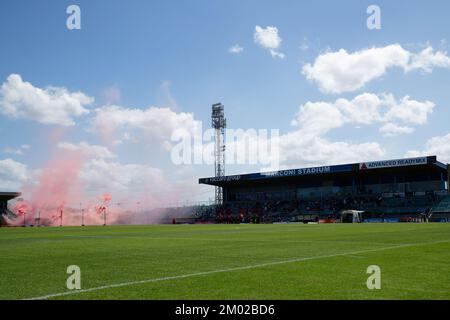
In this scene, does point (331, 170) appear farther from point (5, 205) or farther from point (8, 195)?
point (5, 205)

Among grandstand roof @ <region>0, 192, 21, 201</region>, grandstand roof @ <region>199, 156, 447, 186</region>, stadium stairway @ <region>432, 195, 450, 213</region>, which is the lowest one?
stadium stairway @ <region>432, 195, 450, 213</region>

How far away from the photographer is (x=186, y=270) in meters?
10.1

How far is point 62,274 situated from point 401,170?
89.2m

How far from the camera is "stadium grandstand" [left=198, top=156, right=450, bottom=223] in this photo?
82.6 m

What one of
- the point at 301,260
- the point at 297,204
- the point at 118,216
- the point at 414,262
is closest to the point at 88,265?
the point at 301,260

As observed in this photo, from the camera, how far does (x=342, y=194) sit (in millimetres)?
98000

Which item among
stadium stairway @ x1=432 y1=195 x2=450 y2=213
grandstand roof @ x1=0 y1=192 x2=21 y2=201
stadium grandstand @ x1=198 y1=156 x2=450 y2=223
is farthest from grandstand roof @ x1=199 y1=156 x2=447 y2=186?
grandstand roof @ x1=0 y1=192 x2=21 y2=201

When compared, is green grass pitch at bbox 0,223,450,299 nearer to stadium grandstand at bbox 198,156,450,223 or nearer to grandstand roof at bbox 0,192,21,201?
stadium grandstand at bbox 198,156,450,223

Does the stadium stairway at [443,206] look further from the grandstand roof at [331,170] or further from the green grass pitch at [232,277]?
the green grass pitch at [232,277]

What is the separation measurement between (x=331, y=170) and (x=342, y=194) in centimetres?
742

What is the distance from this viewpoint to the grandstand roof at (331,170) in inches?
3238

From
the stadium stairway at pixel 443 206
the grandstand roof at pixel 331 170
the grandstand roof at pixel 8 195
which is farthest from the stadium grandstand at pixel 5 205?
the stadium stairway at pixel 443 206

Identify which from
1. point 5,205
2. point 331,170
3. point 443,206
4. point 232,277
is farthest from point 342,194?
point 232,277
